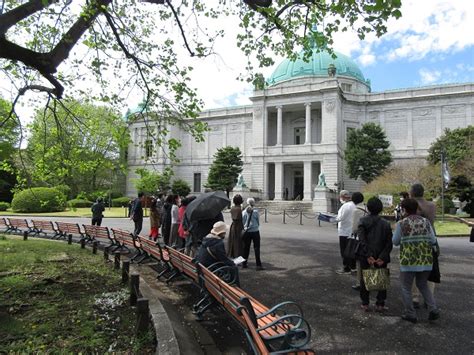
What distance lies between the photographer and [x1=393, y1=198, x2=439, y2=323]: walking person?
471 cm

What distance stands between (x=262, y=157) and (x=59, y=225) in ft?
111

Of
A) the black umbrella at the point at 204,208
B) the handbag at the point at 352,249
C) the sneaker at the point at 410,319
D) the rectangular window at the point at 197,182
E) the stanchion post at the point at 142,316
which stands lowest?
the sneaker at the point at 410,319

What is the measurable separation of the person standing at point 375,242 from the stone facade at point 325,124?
36223 millimetres

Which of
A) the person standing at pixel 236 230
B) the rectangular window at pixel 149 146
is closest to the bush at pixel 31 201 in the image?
the rectangular window at pixel 149 146

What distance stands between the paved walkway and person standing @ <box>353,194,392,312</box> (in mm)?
253

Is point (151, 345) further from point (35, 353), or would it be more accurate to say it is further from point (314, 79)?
point (314, 79)

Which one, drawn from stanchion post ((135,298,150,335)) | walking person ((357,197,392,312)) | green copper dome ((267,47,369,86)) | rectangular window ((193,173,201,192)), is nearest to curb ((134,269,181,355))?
stanchion post ((135,298,150,335))

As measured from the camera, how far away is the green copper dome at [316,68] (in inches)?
1973

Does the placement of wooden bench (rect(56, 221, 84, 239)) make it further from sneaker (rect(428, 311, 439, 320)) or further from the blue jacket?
sneaker (rect(428, 311, 439, 320))

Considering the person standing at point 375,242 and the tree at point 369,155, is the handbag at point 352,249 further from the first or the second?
the tree at point 369,155

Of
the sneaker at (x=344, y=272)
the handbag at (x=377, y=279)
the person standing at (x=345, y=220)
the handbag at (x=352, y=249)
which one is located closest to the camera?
the handbag at (x=377, y=279)

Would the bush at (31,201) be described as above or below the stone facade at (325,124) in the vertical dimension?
below

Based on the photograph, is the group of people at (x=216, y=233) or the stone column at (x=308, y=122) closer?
the group of people at (x=216, y=233)

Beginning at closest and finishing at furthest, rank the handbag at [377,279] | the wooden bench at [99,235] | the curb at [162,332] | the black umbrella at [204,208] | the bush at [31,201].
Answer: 1. the curb at [162,332]
2. the handbag at [377,279]
3. the black umbrella at [204,208]
4. the wooden bench at [99,235]
5. the bush at [31,201]
